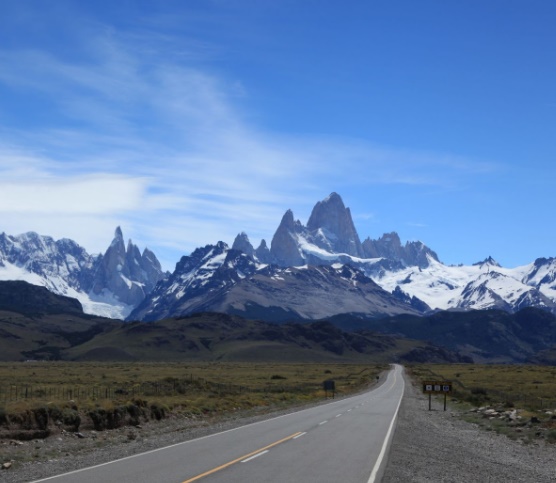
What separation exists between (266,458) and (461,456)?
7.53 m

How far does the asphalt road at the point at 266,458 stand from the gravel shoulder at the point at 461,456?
2.47 ft

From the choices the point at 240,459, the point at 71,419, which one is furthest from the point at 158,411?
the point at 240,459

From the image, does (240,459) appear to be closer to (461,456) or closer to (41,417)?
(461,456)

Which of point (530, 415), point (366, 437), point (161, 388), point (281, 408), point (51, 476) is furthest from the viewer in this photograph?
point (161, 388)

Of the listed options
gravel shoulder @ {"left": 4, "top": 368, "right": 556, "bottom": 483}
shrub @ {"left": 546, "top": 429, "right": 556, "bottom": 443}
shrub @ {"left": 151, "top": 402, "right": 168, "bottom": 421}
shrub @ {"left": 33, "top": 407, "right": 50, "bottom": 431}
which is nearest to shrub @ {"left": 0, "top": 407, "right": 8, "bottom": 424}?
shrub @ {"left": 33, "top": 407, "right": 50, "bottom": 431}

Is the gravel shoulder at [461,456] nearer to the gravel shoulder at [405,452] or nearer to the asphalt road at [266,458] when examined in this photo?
the gravel shoulder at [405,452]

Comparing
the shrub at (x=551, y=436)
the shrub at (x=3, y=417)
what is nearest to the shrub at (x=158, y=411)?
the shrub at (x=3, y=417)

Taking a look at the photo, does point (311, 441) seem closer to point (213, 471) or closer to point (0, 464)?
point (213, 471)

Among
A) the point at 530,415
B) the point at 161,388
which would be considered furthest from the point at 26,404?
the point at 161,388

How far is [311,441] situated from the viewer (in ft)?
91.8

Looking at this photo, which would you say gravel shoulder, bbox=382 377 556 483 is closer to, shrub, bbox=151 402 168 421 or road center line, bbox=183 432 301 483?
road center line, bbox=183 432 301 483

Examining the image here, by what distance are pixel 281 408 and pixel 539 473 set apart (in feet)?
97.2

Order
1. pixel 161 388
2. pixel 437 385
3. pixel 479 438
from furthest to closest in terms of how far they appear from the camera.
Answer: pixel 161 388
pixel 437 385
pixel 479 438

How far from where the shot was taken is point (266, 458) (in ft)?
74.0
